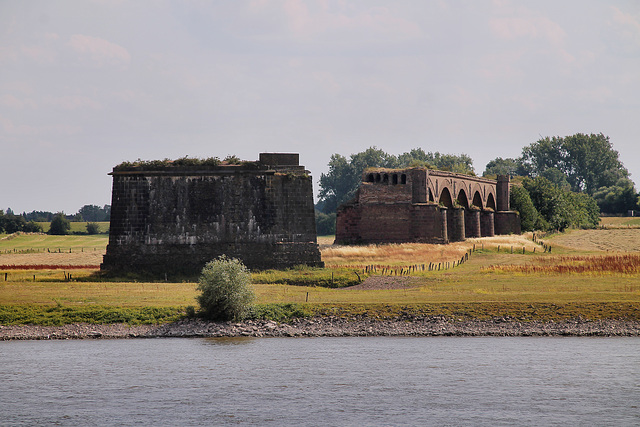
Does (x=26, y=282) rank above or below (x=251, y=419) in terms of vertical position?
above

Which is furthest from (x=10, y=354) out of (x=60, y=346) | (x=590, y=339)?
(x=590, y=339)

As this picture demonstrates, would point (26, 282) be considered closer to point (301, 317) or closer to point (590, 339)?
point (301, 317)

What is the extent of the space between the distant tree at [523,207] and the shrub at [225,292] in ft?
271

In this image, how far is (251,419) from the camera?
903 inches

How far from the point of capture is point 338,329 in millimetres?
36875

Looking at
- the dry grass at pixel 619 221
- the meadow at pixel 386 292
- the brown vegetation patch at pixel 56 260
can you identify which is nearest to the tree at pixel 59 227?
the brown vegetation patch at pixel 56 260

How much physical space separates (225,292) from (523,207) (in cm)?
8493

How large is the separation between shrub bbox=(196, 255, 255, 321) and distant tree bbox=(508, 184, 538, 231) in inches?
3255

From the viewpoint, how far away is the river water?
23.1 metres

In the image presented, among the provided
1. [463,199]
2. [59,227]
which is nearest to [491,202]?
[463,199]

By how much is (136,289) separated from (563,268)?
28.7 metres

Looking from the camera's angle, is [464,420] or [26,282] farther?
[26,282]

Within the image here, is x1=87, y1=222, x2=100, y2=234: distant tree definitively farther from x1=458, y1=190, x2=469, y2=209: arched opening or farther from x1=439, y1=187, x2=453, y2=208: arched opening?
x1=439, y1=187, x2=453, y2=208: arched opening

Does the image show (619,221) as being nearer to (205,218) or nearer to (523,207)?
(523,207)
